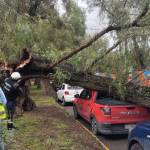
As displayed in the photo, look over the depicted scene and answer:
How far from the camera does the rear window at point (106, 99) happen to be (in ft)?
41.6

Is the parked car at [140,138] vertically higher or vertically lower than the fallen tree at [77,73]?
lower

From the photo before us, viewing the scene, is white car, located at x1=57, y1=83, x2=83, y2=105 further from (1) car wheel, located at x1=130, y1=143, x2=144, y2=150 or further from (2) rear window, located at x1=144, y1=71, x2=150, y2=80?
(1) car wheel, located at x1=130, y1=143, x2=144, y2=150

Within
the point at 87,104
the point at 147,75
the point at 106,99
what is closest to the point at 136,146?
the point at 147,75

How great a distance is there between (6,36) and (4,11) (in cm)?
134

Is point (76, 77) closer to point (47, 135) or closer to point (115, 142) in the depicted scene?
point (115, 142)

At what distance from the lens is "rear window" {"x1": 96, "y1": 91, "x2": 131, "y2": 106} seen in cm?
1267

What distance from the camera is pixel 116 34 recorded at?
12.2m

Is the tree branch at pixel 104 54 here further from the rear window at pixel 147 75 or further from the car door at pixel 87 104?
the rear window at pixel 147 75

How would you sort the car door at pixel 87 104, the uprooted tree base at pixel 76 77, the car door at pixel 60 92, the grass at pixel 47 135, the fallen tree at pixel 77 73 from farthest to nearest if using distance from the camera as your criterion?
1. the car door at pixel 60 92
2. the car door at pixel 87 104
3. the uprooted tree base at pixel 76 77
4. the fallen tree at pixel 77 73
5. the grass at pixel 47 135

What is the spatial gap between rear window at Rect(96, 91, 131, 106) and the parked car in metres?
4.14

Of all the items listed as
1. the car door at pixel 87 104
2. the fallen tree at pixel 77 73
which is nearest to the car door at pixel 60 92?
the fallen tree at pixel 77 73

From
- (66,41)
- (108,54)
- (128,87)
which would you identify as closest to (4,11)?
(108,54)

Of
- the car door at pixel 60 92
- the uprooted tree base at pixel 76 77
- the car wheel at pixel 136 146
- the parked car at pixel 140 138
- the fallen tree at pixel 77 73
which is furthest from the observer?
the car door at pixel 60 92

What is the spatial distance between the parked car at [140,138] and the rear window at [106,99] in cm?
414
